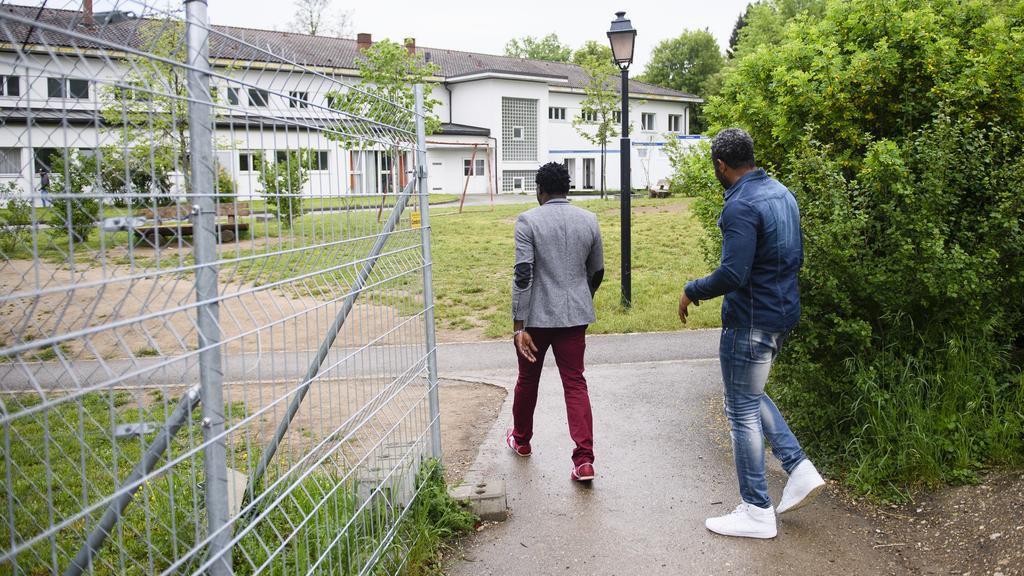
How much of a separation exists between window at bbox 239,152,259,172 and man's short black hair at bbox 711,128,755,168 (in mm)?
2372

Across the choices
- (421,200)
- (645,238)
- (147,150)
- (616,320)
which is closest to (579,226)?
(421,200)

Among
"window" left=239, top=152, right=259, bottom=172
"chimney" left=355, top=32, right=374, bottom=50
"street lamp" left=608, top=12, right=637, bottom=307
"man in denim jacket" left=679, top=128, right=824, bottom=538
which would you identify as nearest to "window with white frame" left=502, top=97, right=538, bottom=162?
"chimney" left=355, top=32, right=374, bottom=50

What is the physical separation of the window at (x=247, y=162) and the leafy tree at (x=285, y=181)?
26 millimetres

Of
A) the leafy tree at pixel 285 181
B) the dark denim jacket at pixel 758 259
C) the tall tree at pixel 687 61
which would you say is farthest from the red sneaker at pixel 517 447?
the tall tree at pixel 687 61

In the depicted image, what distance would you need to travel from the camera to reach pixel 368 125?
12.5ft

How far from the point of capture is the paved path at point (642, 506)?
4070mm

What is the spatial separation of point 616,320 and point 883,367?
531 cm

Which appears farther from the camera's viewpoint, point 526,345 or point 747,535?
point 526,345

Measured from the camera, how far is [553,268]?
16.5 feet

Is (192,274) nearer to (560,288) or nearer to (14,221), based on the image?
(14,221)

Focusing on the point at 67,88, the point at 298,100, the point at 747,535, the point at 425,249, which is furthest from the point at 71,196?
the point at 747,535

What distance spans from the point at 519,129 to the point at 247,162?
159 feet

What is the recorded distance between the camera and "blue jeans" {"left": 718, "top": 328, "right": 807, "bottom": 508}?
4164 mm

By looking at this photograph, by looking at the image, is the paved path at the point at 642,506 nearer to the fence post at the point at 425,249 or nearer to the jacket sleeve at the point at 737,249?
the fence post at the point at 425,249
